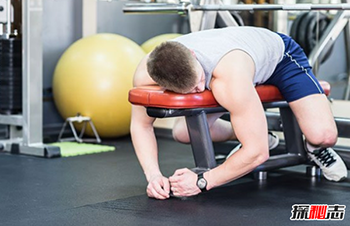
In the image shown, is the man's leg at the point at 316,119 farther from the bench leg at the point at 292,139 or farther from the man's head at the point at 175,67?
the man's head at the point at 175,67

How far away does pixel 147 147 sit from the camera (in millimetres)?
2734

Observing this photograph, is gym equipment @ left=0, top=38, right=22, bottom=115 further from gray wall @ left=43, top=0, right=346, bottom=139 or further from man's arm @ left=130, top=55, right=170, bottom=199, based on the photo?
man's arm @ left=130, top=55, right=170, bottom=199

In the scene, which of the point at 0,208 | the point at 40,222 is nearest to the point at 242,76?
the point at 40,222

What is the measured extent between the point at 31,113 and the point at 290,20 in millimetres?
2431

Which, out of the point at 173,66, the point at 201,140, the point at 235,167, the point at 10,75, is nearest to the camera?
the point at 173,66

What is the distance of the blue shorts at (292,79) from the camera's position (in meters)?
2.88

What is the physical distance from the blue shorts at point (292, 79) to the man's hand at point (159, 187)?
2.43ft

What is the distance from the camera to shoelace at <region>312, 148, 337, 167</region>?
310 centimetres

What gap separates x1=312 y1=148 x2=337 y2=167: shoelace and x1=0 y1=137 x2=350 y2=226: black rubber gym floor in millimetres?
99

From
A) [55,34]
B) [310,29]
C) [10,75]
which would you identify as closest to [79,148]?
[10,75]

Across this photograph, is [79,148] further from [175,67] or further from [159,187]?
[175,67]

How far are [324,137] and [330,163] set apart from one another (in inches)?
8.6

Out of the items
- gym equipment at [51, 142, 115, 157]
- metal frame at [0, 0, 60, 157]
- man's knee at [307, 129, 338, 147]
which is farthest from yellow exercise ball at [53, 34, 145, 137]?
man's knee at [307, 129, 338, 147]

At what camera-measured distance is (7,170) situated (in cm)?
338
